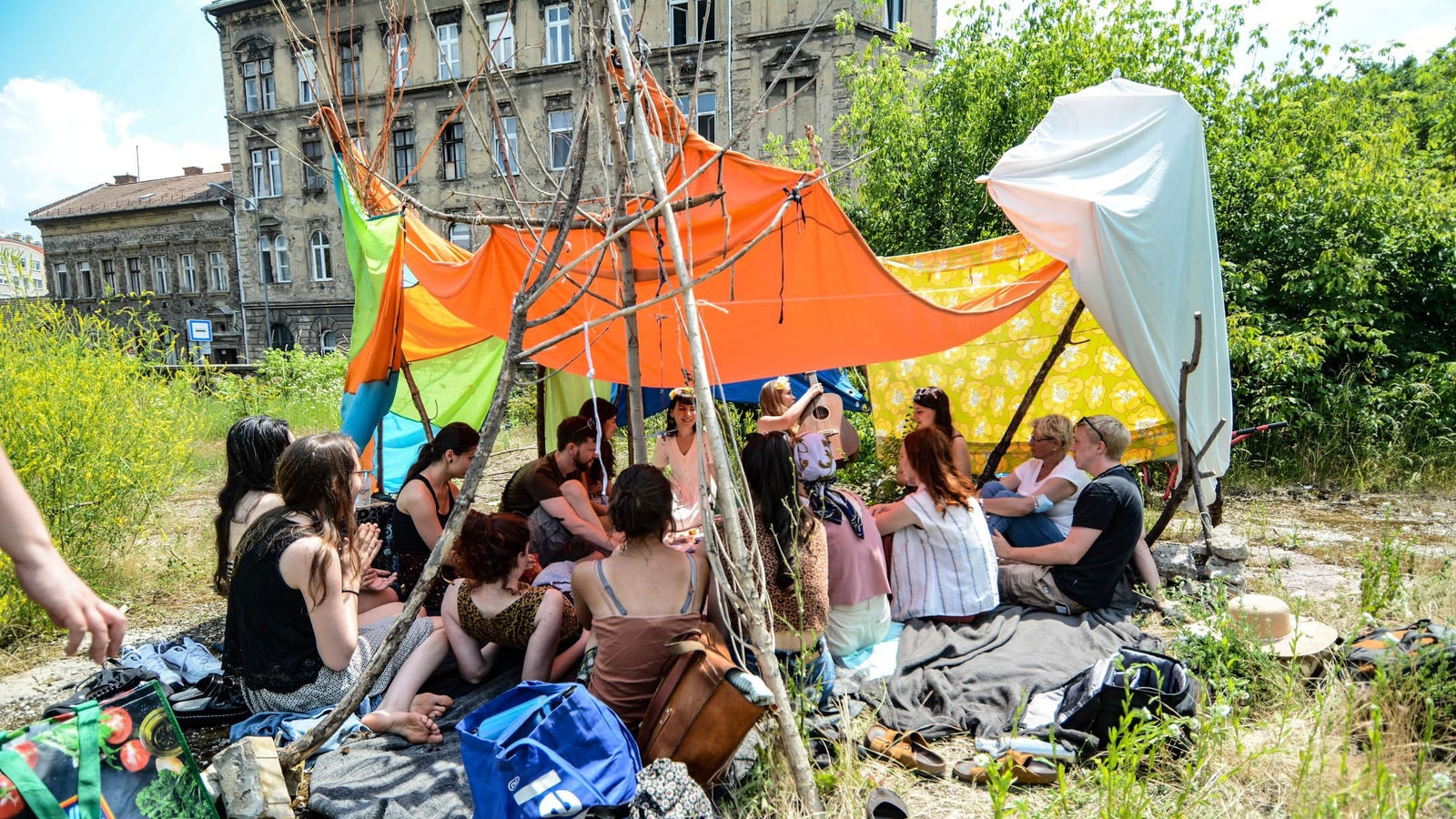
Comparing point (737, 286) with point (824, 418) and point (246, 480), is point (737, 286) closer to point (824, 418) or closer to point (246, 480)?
point (824, 418)

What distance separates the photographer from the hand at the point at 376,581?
3.51m

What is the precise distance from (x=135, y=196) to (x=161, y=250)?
3838 mm

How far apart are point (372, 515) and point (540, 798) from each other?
8.33 feet

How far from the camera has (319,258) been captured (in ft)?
83.7

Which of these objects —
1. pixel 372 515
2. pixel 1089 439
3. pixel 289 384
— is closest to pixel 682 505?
pixel 372 515

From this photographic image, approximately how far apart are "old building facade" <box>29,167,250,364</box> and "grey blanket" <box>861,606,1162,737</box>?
92.2ft

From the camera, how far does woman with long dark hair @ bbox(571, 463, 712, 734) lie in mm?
2691

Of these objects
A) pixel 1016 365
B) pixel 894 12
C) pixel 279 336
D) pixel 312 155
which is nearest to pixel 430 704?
pixel 1016 365

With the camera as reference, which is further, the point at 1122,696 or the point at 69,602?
the point at 1122,696

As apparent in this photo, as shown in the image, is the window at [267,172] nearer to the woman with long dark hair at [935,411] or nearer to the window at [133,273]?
the window at [133,273]

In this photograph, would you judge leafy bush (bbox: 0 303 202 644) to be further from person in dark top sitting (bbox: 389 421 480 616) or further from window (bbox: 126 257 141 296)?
window (bbox: 126 257 141 296)

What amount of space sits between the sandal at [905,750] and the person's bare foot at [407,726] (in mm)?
1509

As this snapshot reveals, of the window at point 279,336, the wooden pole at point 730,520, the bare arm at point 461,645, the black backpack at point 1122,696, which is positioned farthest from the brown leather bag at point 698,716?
the window at point 279,336

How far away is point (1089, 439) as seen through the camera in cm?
379
